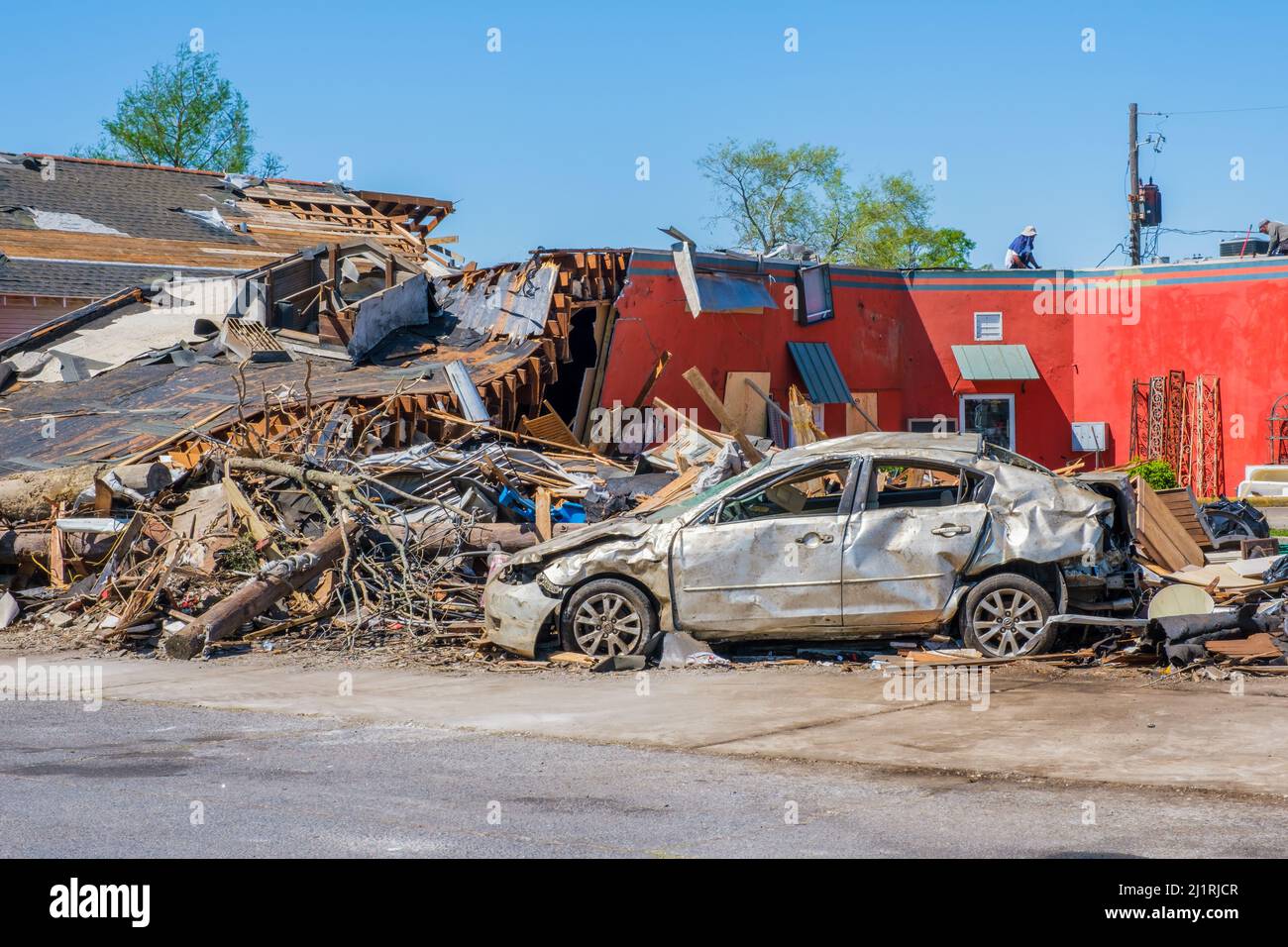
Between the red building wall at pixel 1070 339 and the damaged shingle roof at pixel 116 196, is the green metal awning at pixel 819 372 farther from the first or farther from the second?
the damaged shingle roof at pixel 116 196

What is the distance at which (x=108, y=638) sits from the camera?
520 inches

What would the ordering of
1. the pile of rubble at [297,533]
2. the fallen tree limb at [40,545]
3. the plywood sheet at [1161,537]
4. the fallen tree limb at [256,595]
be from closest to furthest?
the fallen tree limb at [256,595] → the pile of rubble at [297,533] → the plywood sheet at [1161,537] → the fallen tree limb at [40,545]

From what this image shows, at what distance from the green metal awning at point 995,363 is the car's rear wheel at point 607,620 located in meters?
20.1

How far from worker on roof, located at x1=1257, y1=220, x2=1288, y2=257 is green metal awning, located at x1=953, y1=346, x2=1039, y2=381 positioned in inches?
217

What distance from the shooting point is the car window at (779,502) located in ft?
36.6

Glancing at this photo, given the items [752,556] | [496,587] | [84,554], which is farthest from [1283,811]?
[84,554]

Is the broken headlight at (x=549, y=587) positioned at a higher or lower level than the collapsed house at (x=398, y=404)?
lower

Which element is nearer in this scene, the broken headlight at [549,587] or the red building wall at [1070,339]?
the broken headlight at [549,587]

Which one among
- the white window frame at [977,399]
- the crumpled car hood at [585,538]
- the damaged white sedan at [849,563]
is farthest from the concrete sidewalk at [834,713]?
the white window frame at [977,399]

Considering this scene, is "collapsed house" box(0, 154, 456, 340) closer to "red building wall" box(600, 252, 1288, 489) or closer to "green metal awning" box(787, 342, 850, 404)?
"green metal awning" box(787, 342, 850, 404)

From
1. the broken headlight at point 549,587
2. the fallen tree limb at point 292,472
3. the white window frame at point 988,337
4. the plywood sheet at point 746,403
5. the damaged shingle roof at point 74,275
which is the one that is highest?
the damaged shingle roof at point 74,275

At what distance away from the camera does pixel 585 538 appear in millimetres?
11273

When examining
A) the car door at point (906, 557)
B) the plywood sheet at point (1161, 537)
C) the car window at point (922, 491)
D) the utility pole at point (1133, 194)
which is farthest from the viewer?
the utility pole at point (1133, 194)

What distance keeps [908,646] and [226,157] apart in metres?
52.3
